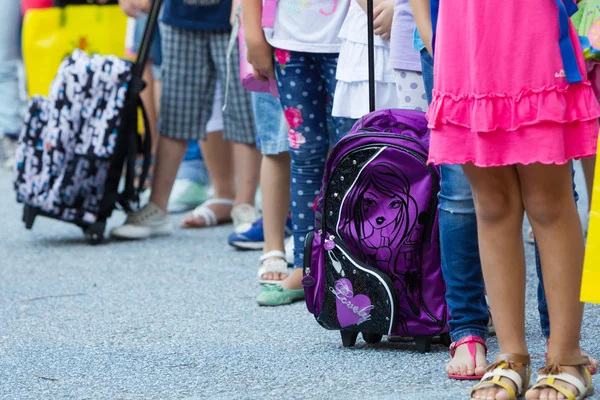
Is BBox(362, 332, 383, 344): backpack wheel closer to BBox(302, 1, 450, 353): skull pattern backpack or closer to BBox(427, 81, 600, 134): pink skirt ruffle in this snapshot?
BBox(302, 1, 450, 353): skull pattern backpack

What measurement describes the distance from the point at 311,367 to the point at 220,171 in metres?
2.40

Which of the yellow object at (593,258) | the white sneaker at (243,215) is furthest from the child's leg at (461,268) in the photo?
the white sneaker at (243,215)

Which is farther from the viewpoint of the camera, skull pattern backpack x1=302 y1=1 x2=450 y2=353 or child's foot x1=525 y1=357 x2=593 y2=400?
skull pattern backpack x1=302 y1=1 x2=450 y2=353

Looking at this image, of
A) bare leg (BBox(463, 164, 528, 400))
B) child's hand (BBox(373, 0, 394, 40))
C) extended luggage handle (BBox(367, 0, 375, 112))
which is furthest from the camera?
child's hand (BBox(373, 0, 394, 40))

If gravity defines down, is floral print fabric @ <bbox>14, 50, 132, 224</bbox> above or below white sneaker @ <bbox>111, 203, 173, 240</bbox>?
above

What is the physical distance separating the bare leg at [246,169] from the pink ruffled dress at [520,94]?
2488 mm

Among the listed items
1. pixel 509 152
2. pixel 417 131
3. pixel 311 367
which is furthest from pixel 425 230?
pixel 509 152

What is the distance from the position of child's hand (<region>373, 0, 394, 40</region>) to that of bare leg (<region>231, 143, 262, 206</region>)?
5.64 feet

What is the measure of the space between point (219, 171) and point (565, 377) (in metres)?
2.95

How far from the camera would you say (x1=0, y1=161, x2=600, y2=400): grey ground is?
2.38 meters

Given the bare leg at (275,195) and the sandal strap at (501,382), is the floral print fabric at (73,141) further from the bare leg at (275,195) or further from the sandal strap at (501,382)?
the sandal strap at (501,382)

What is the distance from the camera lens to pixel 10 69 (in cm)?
689

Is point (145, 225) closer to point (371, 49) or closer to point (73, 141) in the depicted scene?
point (73, 141)

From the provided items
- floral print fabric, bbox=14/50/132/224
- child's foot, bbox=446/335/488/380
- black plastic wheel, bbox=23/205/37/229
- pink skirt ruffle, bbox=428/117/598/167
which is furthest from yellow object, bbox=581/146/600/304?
black plastic wheel, bbox=23/205/37/229
